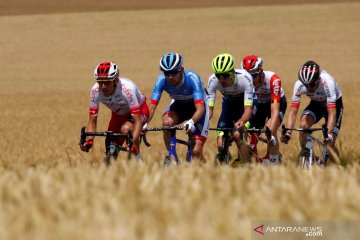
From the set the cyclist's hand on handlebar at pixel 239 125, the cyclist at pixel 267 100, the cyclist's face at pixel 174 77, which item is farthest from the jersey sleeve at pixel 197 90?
the cyclist at pixel 267 100

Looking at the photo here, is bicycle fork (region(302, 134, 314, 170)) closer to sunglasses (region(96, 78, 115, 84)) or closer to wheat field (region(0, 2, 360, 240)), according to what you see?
wheat field (region(0, 2, 360, 240))

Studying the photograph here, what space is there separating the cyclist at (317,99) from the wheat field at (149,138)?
1.92ft

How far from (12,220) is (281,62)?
39639 millimetres

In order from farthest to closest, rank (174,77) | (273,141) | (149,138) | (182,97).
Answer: (149,138)
(273,141)
(182,97)
(174,77)

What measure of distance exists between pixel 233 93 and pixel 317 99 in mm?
1357

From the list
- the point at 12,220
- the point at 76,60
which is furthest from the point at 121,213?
the point at 76,60

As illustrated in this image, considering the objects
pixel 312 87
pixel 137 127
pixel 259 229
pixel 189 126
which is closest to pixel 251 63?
pixel 312 87

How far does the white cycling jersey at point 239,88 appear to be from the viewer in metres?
11.9

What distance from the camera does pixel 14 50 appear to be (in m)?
49.5

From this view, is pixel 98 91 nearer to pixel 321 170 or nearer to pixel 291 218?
pixel 321 170

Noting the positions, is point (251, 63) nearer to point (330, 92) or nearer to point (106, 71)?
point (330, 92)

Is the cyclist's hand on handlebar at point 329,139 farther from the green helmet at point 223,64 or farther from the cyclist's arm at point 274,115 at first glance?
the green helmet at point 223,64

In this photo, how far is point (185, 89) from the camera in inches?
458

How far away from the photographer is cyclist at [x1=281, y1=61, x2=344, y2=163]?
460 inches
